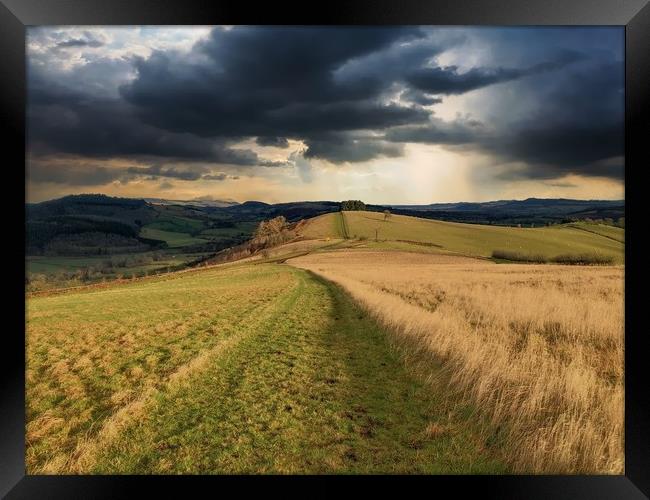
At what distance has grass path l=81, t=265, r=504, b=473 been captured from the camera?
4.70 meters

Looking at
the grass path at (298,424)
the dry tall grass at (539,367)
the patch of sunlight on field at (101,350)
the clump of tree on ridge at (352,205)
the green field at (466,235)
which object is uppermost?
the clump of tree on ridge at (352,205)

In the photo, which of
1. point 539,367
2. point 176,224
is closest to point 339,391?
point 539,367

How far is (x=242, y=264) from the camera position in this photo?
160ft

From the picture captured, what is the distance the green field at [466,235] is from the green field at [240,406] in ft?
101

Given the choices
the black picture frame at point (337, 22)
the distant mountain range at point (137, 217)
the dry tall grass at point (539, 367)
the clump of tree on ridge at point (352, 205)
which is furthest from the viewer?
the clump of tree on ridge at point (352, 205)

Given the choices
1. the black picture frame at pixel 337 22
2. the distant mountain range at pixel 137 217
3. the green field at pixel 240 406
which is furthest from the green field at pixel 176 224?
the black picture frame at pixel 337 22

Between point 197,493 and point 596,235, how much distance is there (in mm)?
44434

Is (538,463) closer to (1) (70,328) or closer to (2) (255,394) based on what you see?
(2) (255,394)

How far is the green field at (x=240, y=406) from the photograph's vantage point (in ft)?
15.7

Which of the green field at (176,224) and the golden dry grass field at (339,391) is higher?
the green field at (176,224)

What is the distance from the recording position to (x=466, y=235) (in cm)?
5709

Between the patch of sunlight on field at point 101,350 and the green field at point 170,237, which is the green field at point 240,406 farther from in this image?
the green field at point 170,237

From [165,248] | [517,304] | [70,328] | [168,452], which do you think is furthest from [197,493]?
[165,248]

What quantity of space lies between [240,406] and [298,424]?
3.92 ft
